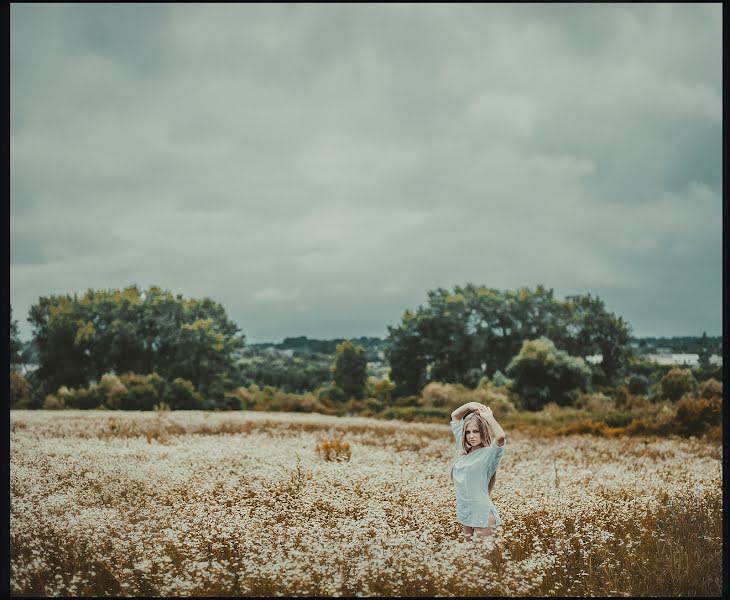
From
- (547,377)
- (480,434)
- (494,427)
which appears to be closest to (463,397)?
(547,377)

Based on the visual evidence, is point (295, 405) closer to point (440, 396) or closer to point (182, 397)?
point (182, 397)

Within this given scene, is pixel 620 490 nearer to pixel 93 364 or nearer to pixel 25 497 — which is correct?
pixel 25 497

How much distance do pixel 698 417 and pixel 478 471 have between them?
20.3 meters

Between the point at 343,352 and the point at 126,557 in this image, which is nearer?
the point at 126,557

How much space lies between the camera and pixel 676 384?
36.4m

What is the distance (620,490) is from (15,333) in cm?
4365

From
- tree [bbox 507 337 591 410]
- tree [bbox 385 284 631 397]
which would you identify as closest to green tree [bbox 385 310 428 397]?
tree [bbox 385 284 631 397]

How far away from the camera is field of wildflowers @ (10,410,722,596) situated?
557 cm

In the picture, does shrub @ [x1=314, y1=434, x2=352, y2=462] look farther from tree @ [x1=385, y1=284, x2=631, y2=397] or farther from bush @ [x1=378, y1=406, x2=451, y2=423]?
tree @ [x1=385, y1=284, x2=631, y2=397]

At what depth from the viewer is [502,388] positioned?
4369cm

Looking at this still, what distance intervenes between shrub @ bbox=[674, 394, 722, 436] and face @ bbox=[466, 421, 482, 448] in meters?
19.5

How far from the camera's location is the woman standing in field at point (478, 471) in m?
6.27
